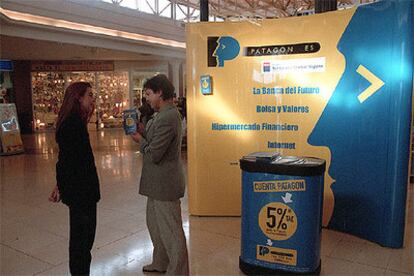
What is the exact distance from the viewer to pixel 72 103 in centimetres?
228

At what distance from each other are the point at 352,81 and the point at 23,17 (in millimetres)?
6788

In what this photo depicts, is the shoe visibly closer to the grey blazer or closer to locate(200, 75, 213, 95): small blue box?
the grey blazer

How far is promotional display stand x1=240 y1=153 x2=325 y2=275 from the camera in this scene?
2.58 m

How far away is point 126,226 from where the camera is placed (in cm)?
387

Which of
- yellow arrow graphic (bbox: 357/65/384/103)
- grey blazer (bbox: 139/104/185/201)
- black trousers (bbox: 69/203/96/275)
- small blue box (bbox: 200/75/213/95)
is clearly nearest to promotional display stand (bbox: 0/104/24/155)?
small blue box (bbox: 200/75/213/95)

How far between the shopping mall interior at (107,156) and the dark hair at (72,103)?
130cm

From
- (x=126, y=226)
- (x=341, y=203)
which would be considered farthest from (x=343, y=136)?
(x=126, y=226)

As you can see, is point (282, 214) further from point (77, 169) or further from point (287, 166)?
point (77, 169)

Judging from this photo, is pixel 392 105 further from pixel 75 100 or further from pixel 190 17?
pixel 190 17

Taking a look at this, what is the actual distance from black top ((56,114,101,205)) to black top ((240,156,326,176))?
1.11 metres

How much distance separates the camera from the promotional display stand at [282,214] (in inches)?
102

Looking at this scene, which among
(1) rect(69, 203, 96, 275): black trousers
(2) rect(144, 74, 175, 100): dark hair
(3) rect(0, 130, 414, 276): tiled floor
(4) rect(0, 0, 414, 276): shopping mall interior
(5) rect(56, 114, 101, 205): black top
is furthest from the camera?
(4) rect(0, 0, 414, 276): shopping mall interior

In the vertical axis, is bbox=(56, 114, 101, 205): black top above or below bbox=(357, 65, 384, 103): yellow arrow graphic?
below

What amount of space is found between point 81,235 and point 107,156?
20.7 feet
